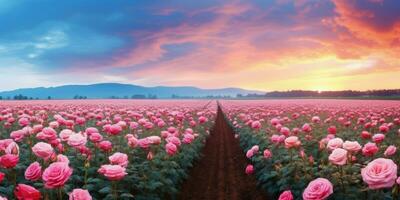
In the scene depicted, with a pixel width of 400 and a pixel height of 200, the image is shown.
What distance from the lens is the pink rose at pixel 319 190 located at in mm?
3607

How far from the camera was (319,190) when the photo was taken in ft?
12.0

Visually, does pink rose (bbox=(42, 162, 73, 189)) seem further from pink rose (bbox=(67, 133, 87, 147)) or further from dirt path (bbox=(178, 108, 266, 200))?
dirt path (bbox=(178, 108, 266, 200))

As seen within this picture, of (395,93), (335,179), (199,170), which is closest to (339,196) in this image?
(335,179)

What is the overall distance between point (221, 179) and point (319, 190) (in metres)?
6.99

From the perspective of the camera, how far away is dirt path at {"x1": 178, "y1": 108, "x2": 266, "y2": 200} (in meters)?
8.96

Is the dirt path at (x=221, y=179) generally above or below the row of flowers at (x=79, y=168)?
below

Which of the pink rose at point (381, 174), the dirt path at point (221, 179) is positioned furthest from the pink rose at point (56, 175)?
the dirt path at point (221, 179)

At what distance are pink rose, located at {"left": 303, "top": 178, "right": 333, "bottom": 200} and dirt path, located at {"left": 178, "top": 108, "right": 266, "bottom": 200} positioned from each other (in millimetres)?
5022

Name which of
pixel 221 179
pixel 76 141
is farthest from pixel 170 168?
pixel 76 141

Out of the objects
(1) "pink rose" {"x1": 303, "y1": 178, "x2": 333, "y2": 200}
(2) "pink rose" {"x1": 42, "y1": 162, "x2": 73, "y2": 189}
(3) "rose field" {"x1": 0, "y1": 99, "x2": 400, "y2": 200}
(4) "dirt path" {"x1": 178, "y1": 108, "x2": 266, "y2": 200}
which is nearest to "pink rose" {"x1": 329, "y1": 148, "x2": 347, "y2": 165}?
(3) "rose field" {"x1": 0, "y1": 99, "x2": 400, "y2": 200}

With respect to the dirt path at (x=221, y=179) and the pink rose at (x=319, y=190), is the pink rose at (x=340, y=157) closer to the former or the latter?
the pink rose at (x=319, y=190)

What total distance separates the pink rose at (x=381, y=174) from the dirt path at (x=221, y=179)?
535 centimetres

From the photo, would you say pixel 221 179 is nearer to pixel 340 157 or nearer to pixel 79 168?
pixel 79 168

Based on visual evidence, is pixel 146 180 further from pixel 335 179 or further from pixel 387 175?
pixel 387 175
